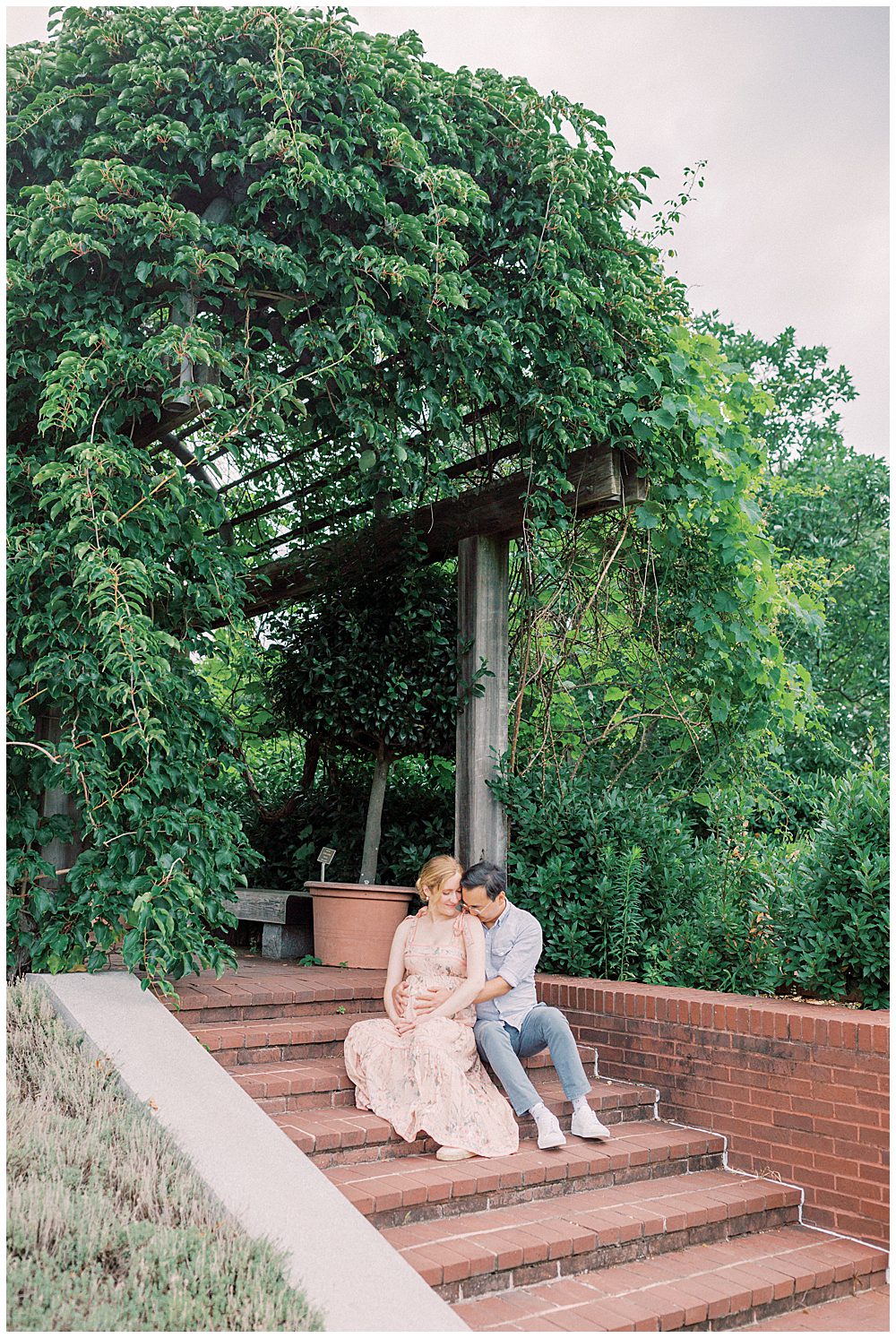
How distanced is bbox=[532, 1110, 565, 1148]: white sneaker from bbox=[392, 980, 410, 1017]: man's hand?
820mm

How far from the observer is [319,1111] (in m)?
4.27

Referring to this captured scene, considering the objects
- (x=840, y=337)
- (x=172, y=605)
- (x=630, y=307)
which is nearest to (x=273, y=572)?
(x=172, y=605)

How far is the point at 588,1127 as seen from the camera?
432cm

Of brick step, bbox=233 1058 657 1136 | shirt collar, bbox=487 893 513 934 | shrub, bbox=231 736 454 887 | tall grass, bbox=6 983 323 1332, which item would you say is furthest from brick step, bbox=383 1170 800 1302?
shrub, bbox=231 736 454 887

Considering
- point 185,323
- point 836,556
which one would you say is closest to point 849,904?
point 185,323

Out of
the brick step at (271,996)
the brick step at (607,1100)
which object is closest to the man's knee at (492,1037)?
the brick step at (607,1100)

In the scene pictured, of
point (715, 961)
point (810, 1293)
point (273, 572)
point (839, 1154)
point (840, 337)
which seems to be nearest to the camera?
point (810, 1293)

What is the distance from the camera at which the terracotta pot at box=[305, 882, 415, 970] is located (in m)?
6.21

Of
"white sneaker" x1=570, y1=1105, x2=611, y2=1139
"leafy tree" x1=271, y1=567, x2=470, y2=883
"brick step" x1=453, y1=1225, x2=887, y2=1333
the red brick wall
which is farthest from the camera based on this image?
"leafy tree" x1=271, y1=567, x2=470, y2=883

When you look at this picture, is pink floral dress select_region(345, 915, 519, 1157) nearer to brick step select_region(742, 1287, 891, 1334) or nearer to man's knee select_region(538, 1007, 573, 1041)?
man's knee select_region(538, 1007, 573, 1041)

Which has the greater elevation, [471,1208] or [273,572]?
[273,572]

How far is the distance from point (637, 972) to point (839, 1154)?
160cm

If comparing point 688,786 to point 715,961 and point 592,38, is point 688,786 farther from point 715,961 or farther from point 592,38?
point 592,38

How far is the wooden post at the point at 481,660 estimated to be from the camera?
6.41m
